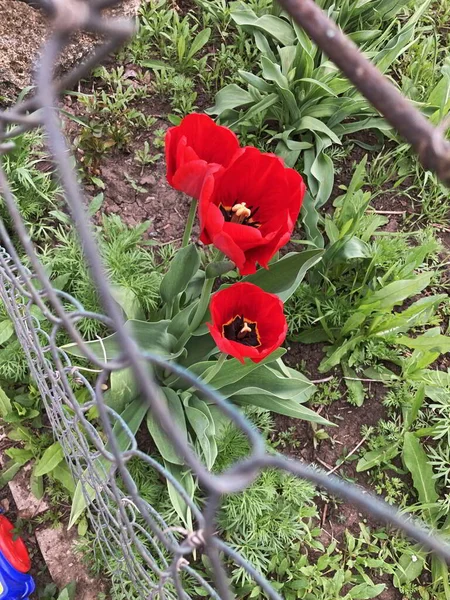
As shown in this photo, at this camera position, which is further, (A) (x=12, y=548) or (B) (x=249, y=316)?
(A) (x=12, y=548)

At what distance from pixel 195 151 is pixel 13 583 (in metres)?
0.93

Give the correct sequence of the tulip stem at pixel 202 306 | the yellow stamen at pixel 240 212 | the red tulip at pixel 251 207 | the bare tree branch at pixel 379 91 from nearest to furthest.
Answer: the bare tree branch at pixel 379 91, the red tulip at pixel 251 207, the yellow stamen at pixel 240 212, the tulip stem at pixel 202 306

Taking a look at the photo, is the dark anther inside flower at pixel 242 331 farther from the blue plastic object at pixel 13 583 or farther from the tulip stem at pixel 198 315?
the blue plastic object at pixel 13 583

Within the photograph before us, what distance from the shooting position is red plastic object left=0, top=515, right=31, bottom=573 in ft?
3.86

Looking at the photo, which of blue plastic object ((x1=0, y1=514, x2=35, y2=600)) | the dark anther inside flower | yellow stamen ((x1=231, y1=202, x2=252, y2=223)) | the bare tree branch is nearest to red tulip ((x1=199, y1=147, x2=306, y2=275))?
yellow stamen ((x1=231, y1=202, x2=252, y2=223))

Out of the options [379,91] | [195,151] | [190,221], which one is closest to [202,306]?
[190,221]

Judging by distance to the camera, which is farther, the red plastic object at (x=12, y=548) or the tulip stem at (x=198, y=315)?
the red plastic object at (x=12, y=548)

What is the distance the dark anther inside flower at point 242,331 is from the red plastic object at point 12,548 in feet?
2.26

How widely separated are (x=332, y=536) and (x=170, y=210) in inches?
37.5

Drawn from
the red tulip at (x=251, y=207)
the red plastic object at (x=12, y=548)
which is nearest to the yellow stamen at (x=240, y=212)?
the red tulip at (x=251, y=207)

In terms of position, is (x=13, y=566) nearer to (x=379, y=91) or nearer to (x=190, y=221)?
(x=190, y=221)

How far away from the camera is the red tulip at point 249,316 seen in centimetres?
89

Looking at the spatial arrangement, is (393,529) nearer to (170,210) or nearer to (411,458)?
(411,458)

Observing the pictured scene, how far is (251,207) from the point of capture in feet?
3.06
